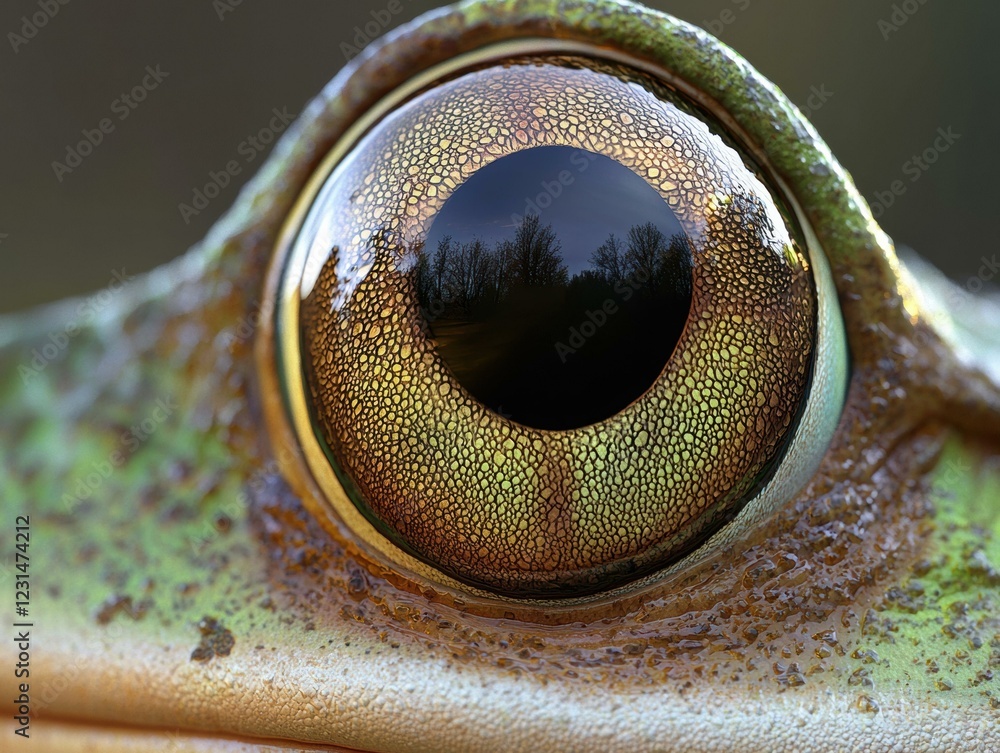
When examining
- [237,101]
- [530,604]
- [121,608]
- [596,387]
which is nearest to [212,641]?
[121,608]

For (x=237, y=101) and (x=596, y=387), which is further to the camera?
(x=237, y=101)

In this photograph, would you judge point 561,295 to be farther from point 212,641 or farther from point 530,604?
point 212,641

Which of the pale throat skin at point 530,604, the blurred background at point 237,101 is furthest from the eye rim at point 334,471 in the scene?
the blurred background at point 237,101

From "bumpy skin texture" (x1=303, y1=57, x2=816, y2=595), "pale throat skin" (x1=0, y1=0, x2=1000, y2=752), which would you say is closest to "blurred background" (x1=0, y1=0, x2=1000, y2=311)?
"pale throat skin" (x1=0, y1=0, x2=1000, y2=752)

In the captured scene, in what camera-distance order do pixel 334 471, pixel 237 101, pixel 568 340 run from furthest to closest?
pixel 237 101
pixel 334 471
pixel 568 340

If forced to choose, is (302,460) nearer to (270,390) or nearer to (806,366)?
(270,390)

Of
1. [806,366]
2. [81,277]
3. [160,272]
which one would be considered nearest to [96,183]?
[81,277]
